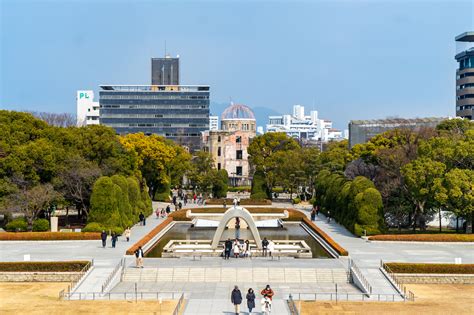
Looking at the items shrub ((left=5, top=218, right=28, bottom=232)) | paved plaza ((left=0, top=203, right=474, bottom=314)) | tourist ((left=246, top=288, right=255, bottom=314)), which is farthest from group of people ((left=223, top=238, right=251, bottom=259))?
shrub ((left=5, top=218, right=28, bottom=232))

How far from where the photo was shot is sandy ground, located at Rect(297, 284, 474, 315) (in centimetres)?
3028

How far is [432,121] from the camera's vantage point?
9419 centimetres

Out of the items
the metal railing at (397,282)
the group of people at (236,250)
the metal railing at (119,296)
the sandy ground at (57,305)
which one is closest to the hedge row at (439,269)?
the metal railing at (397,282)

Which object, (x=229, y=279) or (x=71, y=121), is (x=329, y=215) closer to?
(x=229, y=279)

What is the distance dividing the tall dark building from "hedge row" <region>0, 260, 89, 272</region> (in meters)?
133

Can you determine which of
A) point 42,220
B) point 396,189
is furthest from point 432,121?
point 42,220

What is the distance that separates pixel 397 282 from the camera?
36406 millimetres

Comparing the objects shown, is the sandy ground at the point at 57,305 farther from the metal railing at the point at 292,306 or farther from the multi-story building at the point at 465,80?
the multi-story building at the point at 465,80

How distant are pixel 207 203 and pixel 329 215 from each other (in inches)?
842

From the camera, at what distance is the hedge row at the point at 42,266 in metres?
37.9

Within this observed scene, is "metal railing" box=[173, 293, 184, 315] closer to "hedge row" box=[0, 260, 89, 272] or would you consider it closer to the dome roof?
"hedge row" box=[0, 260, 89, 272]

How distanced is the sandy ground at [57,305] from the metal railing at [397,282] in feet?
36.9

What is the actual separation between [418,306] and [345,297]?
351 centimetres

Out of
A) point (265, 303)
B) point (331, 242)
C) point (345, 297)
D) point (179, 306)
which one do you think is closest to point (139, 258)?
point (179, 306)
